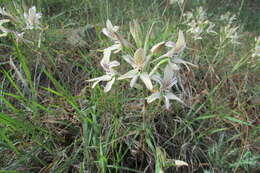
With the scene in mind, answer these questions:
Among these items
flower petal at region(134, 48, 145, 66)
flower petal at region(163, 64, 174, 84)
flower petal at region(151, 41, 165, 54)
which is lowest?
flower petal at region(163, 64, 174, 84)

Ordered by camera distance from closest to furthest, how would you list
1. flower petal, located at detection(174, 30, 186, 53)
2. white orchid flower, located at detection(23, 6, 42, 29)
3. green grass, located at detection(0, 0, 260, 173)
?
flower petal, located at detection(174, 30, 186, 53) < green grass, located at detection(0, 0, 260, 173) < white orchid flower, located at detection(23, 6, 42, 29)

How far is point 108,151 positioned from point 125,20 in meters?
2.43

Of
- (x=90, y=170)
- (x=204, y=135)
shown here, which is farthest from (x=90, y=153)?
(x=204, y=135)

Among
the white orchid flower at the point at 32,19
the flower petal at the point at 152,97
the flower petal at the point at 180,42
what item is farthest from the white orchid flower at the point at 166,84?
the white orchid flower at the point at 32,19

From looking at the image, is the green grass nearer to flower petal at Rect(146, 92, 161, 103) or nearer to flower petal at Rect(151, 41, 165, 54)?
flower petal at Rect(151, 41, 165, 54)

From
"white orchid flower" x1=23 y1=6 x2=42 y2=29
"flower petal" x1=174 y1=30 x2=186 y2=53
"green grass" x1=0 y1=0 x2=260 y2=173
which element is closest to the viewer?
"flower petal" x1=174 y1=30 x2=186 y2=53

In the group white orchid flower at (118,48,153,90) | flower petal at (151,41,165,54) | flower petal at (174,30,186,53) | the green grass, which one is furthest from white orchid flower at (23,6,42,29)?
flower petal at (174,30,186,53)

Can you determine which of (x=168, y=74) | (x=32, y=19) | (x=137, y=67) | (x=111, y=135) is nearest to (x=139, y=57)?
(x=137, y=67)

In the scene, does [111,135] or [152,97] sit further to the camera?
[111,135]

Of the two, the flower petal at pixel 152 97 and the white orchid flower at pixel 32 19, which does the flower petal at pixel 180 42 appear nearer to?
the flower petal at pixel 152 97

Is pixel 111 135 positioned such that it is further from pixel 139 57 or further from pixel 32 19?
pixel 32 19

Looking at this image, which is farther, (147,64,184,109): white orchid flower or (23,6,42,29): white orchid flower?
(23,6,42,29): white orchid flower

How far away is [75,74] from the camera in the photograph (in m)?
2.22

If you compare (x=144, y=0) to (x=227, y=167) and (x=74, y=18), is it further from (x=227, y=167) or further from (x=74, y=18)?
(x=227, y=167)
